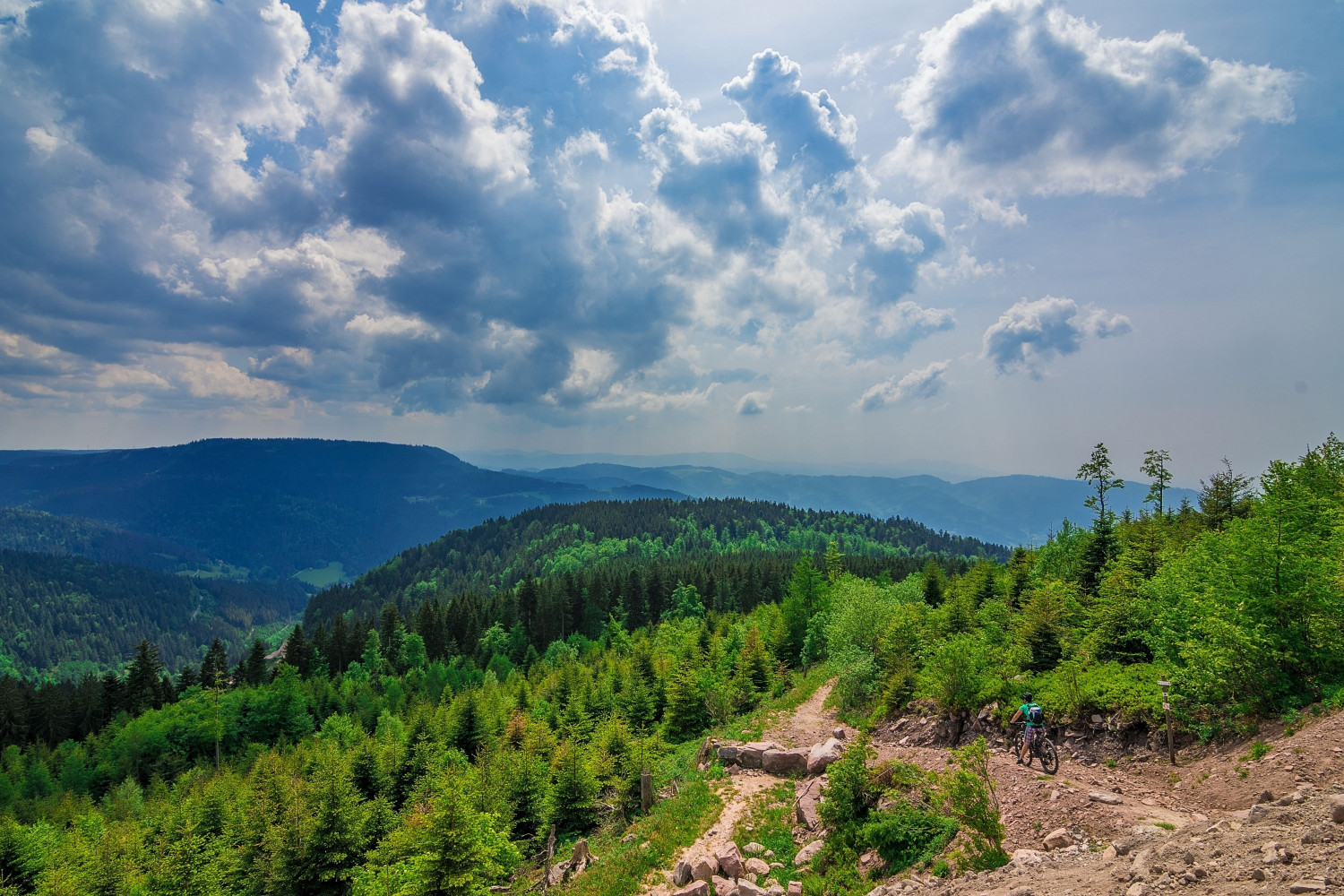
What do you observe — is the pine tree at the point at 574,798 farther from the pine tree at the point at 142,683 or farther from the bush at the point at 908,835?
the pine tree at the point at 142,683

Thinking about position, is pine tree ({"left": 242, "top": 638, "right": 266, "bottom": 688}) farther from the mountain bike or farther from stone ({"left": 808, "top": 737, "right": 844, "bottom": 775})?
the mountain bike

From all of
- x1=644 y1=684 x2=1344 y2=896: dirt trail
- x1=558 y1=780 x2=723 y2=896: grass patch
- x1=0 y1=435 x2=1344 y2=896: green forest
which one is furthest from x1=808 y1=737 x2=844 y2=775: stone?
x1=644 y1=684 x2=1344 y2=896: dirt trail

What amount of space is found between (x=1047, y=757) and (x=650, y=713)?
35650mm

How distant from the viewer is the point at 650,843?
77.5 feet

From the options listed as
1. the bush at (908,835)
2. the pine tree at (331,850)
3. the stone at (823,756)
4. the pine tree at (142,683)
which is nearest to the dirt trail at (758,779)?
the stone at (823,756)

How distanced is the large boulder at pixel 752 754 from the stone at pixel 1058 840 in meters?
15.5

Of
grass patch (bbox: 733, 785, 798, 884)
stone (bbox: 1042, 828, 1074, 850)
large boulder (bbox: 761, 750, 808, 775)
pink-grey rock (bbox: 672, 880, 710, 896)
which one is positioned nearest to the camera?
stone (bbox: 1042, 828, 1074, 850)

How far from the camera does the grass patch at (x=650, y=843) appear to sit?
21502mm

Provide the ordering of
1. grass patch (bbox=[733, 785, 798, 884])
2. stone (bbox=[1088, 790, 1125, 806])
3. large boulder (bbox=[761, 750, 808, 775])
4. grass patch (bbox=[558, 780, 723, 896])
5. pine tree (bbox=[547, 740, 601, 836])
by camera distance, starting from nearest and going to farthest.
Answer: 1. stone (bbox=[1088, 790, 1125, 806])
2. grass patch (bbox=[733, 785, 798, 884])
3. grass patch (bbox=[558, 780, 723, 896])
4. large boulder (bbox=[761, 750, 808, 775])
5. pine tree (bbox=[547, 740, 601, 836])

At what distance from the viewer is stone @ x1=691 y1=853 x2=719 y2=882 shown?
19.3m

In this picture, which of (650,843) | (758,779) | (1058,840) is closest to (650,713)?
(758,779)

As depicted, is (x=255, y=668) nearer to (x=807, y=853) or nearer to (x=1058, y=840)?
(x=807, y=853)

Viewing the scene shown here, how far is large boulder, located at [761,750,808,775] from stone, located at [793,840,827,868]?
26.9ft

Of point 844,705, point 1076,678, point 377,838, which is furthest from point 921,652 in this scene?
point 377,838
